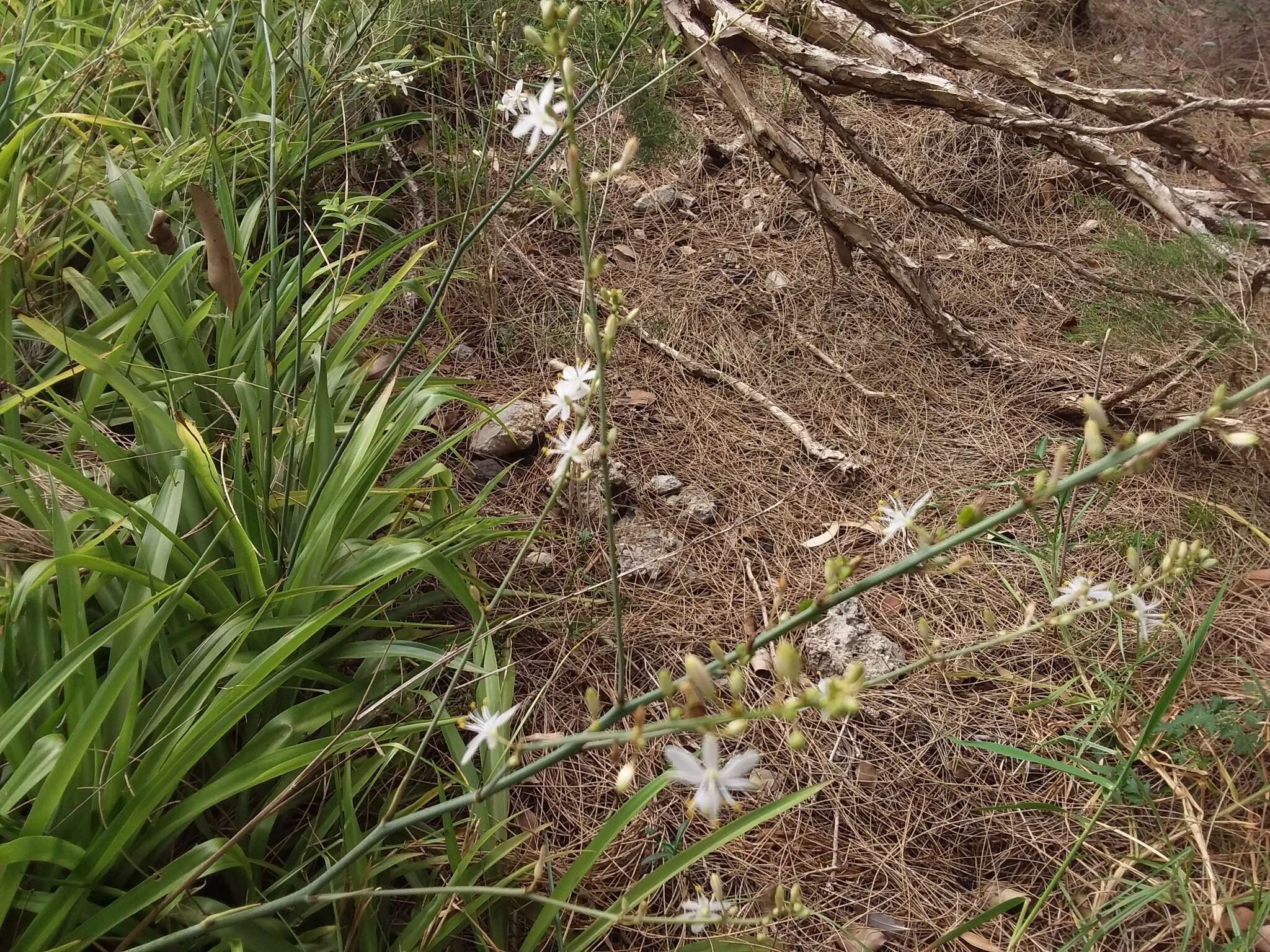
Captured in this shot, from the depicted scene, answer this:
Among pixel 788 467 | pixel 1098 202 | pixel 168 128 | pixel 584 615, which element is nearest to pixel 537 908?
pixel 584 615

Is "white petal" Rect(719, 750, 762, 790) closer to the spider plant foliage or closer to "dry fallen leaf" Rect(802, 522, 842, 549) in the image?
the spider plant foliage

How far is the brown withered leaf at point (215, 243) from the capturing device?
1.24 m

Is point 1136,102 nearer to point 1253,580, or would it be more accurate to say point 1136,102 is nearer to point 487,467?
point 1253,580

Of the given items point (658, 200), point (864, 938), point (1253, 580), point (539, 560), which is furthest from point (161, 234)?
point (1253, 580)

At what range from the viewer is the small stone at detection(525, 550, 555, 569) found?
1938 millimetres

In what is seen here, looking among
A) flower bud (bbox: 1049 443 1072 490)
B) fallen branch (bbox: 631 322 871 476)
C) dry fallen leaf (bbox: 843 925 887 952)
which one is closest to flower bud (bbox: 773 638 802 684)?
flower bud (bbox: 1049 443 1072 490)

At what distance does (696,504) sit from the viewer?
2.17 meters

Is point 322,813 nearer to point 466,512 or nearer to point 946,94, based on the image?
point 466,512

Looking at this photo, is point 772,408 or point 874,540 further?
point 772,408

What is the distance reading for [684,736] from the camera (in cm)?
170

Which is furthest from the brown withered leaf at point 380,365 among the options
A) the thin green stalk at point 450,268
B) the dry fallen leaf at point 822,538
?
the dry fallen leaf at point 822,538

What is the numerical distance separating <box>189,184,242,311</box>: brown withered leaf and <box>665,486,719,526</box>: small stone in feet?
3.99

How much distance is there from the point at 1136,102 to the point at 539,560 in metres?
2.10

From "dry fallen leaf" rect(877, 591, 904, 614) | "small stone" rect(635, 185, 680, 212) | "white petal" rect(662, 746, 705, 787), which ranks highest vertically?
"white petal" rect(662, 746, 705, 787)
